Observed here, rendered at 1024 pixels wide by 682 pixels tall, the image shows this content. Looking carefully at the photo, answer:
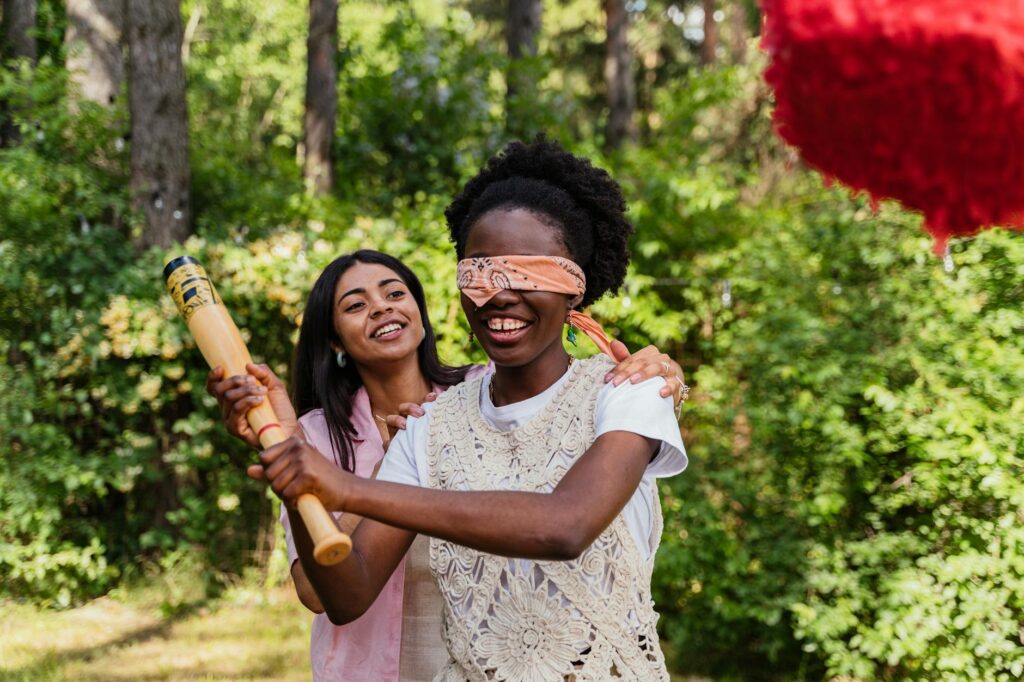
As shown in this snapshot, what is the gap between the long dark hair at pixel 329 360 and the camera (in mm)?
3438

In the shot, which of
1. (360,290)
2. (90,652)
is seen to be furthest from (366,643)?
(90,652)

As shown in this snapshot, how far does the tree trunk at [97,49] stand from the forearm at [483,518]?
25.1 ft

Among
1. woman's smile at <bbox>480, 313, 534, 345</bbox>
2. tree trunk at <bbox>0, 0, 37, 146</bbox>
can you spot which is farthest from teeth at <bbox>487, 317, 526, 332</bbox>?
tree trunk at <bbox>0, 0, 37, 146</bbox>

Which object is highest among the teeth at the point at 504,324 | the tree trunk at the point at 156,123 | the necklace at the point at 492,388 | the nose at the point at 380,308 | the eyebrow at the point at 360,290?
the tree trunk at the point at 156,123

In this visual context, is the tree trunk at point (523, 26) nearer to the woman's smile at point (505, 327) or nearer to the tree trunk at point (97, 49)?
the tree trunk at point (97, 49)

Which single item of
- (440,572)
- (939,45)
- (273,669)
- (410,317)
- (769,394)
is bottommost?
(273,669)

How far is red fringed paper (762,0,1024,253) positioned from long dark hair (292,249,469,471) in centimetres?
222

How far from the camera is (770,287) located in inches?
240

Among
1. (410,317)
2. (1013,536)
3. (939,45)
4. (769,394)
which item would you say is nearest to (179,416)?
(769,394)

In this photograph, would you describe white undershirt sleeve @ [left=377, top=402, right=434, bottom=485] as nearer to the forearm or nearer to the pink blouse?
the forearm

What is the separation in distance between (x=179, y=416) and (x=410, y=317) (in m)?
4.55

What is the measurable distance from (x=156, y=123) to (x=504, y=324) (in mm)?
6074

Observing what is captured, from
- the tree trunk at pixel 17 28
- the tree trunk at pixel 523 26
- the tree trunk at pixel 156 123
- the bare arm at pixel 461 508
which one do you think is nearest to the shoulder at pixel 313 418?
the bare arm at pixel 461 508

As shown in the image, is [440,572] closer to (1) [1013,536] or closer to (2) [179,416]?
(1) [1013,536]
